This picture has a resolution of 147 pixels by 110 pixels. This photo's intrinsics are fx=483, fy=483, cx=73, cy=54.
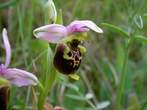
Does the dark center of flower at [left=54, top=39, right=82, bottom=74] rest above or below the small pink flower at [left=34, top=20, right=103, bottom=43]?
below

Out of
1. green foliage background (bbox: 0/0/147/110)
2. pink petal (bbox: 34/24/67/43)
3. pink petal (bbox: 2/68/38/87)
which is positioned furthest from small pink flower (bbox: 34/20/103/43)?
green foliage background (bbox: 0/0/147/110)

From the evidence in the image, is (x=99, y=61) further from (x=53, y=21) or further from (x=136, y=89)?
(x=53, y=21)

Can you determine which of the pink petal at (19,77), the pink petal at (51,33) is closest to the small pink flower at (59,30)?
the pink petal at (51,33)

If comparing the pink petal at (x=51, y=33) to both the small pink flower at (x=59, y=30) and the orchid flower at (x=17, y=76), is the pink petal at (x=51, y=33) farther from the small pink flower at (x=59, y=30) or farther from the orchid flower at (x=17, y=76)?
the orchid flower at (x=17, y=76)

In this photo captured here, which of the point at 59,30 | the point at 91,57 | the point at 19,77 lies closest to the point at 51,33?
the point at 59,30

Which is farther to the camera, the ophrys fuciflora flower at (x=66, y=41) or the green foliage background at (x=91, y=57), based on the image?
the green foliage background at (x=91, y=57)

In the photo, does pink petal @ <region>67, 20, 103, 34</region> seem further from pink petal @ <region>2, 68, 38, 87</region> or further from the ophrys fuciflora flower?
pink petal @ <region>2, 68, 38, 87</region>

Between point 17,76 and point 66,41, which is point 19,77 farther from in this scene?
point 66,41
